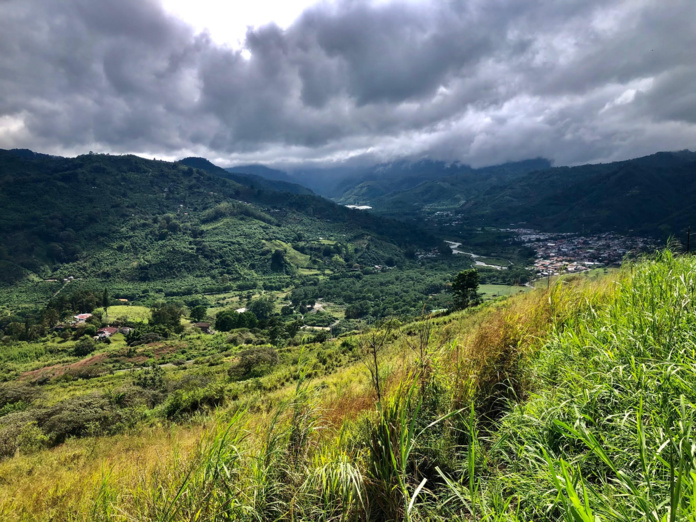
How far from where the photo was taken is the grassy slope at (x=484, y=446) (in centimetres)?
168

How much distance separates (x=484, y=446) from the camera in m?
2.89

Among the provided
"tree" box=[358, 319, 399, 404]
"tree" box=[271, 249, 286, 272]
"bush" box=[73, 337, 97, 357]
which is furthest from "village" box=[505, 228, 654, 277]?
"tree" box=[271, 249, 286, 272]

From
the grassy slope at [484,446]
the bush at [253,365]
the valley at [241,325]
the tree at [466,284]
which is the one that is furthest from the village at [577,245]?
the grassy slope at [484,446]

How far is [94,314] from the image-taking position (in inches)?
2689

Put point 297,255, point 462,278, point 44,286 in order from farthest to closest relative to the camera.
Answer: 1. point 297,255
2. point 44,286
3. point 462,278

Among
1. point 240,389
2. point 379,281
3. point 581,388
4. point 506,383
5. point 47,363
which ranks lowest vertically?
point 379,281

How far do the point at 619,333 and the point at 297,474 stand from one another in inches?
133

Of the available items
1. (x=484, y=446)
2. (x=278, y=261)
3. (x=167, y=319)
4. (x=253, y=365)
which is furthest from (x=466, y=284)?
(x=278, y=261)

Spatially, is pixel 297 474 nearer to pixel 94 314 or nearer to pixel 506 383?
pixel 506 383

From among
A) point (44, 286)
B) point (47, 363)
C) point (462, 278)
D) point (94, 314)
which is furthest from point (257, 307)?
point (44, 286)

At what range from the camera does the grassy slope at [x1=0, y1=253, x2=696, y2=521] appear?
66.1 inches

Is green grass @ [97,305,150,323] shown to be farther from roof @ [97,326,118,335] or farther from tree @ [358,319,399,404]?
tree @ [358,319,399,404]

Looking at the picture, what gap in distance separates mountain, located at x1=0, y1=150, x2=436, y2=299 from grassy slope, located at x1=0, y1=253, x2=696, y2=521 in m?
129

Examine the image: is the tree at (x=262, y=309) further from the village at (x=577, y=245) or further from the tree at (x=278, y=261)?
the village at (x=577, y=245)
